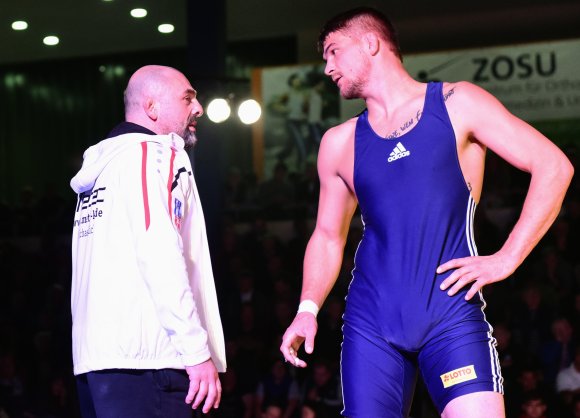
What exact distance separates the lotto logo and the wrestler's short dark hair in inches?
41.1

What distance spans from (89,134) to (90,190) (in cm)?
1392

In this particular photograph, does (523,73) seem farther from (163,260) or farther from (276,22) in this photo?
(163,260)

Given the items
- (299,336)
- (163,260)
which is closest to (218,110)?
(299,336)

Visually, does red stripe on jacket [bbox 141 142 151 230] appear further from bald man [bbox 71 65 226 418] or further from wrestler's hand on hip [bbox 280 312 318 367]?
wrestler's hand on hip [bbox 280 312 318 367]

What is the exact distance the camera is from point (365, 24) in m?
3.39

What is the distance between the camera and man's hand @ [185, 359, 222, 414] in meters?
3.00

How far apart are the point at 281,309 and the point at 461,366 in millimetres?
6740

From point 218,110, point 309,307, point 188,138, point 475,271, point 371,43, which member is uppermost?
point 218,110

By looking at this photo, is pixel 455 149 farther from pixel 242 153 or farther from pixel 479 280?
pixel 242 153

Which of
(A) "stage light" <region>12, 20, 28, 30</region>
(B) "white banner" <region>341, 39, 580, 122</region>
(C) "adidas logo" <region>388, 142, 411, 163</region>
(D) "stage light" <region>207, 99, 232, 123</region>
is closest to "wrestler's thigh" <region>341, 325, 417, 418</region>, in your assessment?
(C) "adidas logo" <region>388, 142, 411, 163</region>

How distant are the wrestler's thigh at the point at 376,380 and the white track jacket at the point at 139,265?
0.43 metres

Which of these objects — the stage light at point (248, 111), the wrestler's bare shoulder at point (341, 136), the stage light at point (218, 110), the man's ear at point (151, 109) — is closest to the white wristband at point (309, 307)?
the wrestler's bare shoulder at point (341, 136)

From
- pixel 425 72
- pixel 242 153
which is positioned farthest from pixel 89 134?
pixel 425 72

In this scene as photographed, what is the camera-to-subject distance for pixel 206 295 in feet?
10.7
